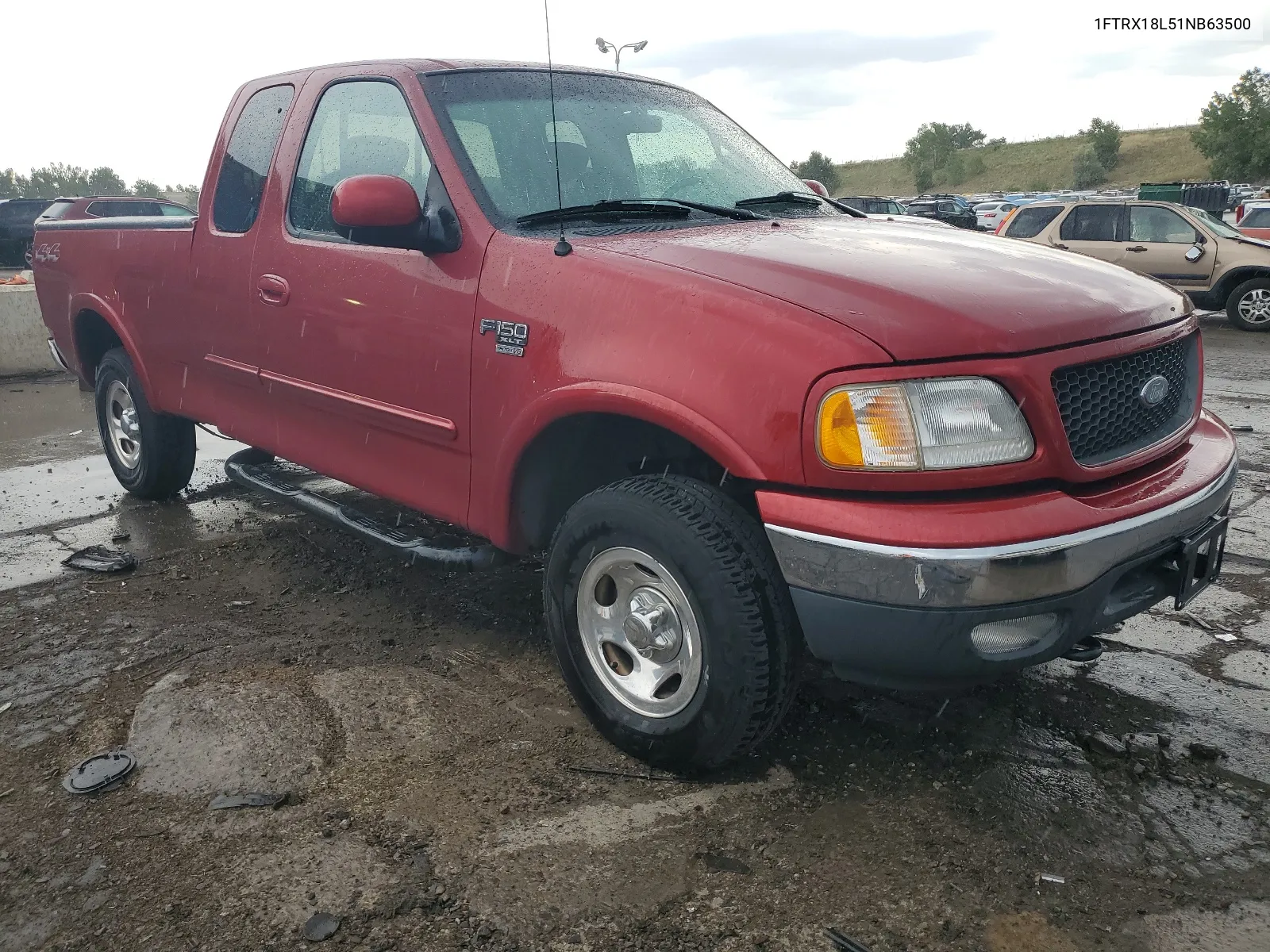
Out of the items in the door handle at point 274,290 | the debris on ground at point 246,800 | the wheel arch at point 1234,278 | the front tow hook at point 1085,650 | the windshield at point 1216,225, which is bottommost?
the debris on ground at point 246,800

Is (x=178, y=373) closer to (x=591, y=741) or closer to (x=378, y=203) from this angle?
(x=378, y=203)

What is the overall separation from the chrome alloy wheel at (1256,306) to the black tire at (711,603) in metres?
12.9

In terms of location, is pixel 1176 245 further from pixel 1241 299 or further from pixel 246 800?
pixel 246 800

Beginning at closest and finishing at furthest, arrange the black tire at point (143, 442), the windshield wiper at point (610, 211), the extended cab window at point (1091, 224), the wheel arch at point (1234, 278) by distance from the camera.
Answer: the windshield wiper at point (610, 211) → the black tire at point (143, 442) → the wheel arch at point (1234, 278) → the extended cab window at point (1091, 224)

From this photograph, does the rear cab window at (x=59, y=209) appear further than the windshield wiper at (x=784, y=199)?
Yes

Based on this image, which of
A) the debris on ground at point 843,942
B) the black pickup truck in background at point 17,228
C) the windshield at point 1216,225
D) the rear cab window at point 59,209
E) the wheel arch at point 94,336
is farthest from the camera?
the black pickup truck in background at point 17,228

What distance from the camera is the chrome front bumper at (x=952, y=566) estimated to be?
2232 millimetres

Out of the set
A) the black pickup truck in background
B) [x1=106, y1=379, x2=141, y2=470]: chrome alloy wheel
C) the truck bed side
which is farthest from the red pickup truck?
the black pickup truck in background

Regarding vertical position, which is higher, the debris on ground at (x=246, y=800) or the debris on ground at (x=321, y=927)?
the debris on ground at (x=246, y=800)

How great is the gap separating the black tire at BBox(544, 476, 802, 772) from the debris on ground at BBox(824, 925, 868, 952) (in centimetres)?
52

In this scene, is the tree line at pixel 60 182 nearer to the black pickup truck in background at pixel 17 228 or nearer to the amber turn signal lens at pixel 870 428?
the black pickup truck in background at pixel 17 228

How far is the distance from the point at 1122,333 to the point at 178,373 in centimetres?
380

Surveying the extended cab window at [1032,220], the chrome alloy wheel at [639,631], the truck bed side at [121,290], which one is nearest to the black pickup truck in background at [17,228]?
the truck bed side at [121,290]

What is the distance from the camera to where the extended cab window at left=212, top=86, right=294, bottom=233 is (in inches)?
162
